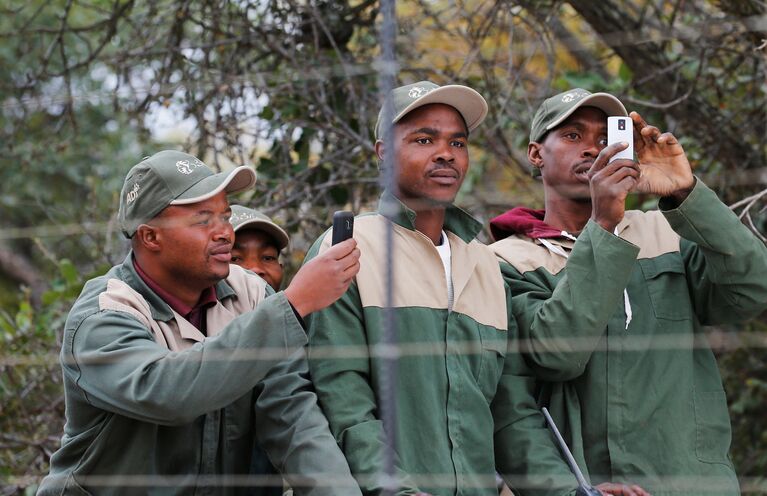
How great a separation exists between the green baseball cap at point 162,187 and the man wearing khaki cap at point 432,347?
0.95ft

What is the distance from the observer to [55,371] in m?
4.68

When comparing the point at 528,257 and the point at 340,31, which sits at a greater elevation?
the point at 340,31

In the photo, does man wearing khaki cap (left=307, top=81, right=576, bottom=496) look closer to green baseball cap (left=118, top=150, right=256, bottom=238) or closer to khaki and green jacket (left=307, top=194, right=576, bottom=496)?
khaki and green jacket (left=307, top=194, right=576, bottom=496)

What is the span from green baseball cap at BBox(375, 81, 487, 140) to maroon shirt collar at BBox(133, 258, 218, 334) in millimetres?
562

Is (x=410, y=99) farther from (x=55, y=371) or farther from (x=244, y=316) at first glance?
(x=55, y=371)

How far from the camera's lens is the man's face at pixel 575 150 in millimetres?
2934

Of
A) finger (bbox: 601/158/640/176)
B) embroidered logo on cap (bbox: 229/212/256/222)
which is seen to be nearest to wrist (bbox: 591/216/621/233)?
finger (bbox: 601/158/640/176)

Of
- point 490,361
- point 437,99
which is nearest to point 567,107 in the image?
point 437,99

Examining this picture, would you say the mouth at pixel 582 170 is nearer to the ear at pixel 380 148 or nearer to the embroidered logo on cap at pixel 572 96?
the embroidered logo on cap at pixel 572 96

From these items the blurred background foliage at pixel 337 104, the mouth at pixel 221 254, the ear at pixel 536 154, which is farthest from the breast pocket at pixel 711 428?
the blurred background foliage at pixel 337 104

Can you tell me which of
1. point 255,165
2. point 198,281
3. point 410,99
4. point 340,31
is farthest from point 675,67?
point 198,281

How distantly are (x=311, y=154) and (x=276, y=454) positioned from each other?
2520mm

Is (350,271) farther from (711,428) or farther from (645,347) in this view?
(711,428)

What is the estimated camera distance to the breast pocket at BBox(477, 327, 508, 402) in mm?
2594
